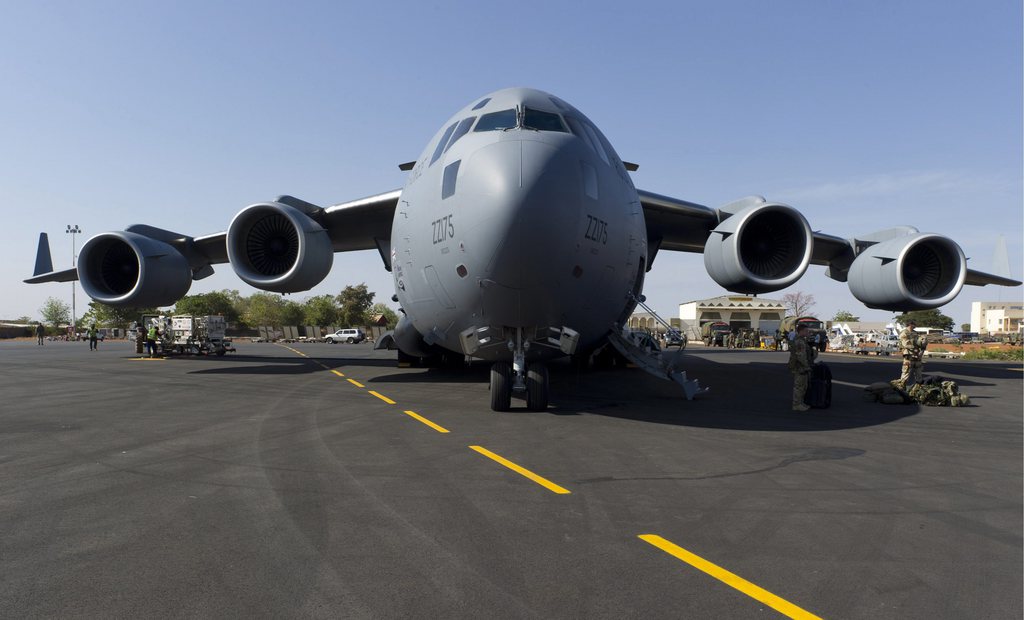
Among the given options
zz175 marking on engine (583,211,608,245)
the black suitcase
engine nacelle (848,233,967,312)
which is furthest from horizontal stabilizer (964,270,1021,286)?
zz175 marking on engine (583,211,608,245)

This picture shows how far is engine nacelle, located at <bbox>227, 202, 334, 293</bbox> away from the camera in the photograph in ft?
44.5

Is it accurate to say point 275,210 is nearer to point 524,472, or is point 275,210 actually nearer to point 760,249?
point 524,472

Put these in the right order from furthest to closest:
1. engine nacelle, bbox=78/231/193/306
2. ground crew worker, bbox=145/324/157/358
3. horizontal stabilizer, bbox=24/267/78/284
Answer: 1. ground crew worker, bbox=145/324/157/358
2. horizontal stabilizer, bbox=24/267/78/284
3. engine nacelle, bbox=78/231/193/306

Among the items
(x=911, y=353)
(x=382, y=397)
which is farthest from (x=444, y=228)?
(x=911, y=353)

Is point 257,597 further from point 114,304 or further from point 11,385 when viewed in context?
point 114,304

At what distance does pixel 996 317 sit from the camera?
124062 millimetres

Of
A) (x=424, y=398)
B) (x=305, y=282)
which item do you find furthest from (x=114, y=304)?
(x=424, y=398)

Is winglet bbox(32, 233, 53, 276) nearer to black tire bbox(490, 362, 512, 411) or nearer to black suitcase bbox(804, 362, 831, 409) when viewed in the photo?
black tire bbox(490, 362, 512, 411)

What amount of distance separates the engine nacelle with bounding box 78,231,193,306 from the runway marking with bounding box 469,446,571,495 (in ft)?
46.2

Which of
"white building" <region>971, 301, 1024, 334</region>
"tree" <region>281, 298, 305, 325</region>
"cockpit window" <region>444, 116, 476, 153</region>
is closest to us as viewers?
"cockpit window" <region>444, 116, 476, 153</region>

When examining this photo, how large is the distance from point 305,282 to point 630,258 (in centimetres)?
828

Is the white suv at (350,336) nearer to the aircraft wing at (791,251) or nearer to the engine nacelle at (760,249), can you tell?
the aircraft wing at (791,251)

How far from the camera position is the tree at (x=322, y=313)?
92.2 m

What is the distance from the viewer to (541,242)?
22.4 ft
